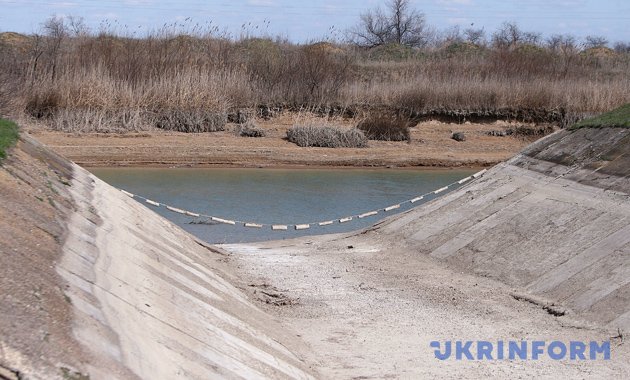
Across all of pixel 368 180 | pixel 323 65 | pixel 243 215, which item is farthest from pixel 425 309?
pixel 323 65

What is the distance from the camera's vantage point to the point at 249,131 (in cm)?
3388

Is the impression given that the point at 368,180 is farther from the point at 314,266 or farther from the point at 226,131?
the point at 314,266

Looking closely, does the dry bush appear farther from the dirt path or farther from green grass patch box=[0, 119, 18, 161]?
green grass patch box=[0, 119, 18, 161]

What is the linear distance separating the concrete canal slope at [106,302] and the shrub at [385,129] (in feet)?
77.3

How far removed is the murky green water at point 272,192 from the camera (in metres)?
20.7

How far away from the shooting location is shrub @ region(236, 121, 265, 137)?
3388 cm

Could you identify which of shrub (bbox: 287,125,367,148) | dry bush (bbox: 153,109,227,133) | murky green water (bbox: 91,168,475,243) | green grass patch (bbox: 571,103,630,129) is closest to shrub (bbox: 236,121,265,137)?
dry bush (bbox: 153,109,227,133)

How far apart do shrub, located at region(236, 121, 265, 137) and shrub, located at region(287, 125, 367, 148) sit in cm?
101

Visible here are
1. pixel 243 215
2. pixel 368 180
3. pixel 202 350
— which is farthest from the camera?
pixel 368 180

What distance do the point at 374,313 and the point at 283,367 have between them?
335cm

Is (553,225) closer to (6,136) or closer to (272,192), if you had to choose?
(6,136)

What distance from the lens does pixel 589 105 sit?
125 ft

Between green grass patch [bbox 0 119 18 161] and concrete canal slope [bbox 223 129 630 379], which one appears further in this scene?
green grass patch [bbox 0 119 18 161]

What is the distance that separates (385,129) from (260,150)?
5.38m
